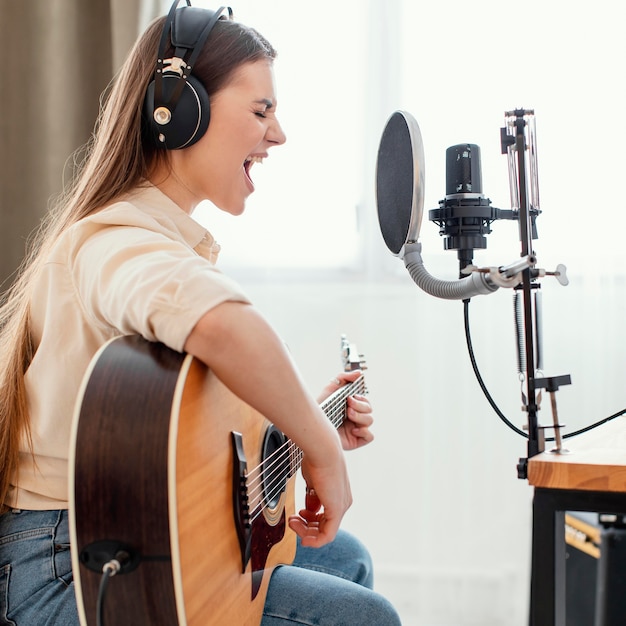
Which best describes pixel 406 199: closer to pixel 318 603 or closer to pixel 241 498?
pixel 241 498

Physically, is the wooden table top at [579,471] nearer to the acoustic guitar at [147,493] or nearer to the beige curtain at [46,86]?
the acoustic guitar at [147,493]

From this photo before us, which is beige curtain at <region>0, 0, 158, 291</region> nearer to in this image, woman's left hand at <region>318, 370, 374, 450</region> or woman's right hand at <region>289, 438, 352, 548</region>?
woman's left hand at <region>318, 370, 374, 450</region>

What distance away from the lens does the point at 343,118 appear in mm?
1970

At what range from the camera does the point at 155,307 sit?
2.39 feet

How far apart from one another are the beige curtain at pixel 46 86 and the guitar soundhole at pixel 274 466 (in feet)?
3.98

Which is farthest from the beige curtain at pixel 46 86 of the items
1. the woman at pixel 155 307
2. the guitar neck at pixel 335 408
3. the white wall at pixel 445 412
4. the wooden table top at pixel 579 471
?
the wooden table top at pixel 579 471

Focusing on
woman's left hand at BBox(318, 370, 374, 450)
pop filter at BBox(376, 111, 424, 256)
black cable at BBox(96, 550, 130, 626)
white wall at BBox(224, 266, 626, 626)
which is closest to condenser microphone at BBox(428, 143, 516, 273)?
pop filter at BBox(376, 111, 424, 256)

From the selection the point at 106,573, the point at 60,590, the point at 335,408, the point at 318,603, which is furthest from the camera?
the point at 335,408

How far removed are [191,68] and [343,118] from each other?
3.43 ft

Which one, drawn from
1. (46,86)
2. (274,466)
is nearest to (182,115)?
(274,466)

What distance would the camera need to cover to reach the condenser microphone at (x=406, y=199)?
85 centimetres

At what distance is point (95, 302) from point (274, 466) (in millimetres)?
379

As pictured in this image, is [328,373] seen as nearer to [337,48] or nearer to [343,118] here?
[343,118]

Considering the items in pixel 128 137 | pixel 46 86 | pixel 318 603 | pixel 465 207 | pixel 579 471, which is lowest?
pixel 318 603
